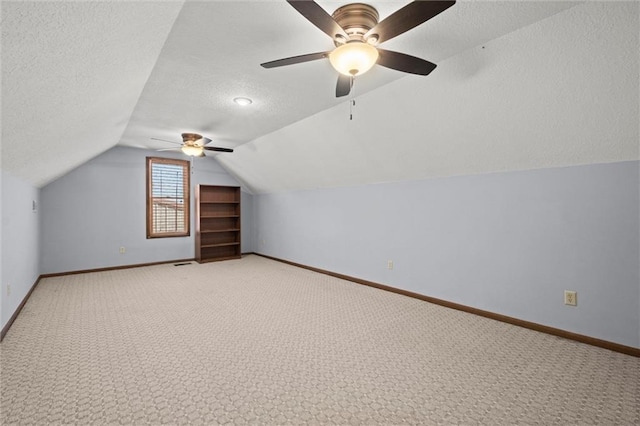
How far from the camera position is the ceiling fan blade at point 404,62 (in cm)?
179

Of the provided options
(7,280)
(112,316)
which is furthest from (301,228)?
(7,280)

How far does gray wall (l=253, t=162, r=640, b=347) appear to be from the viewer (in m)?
2.37

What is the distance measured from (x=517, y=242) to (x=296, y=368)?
241 centimetres

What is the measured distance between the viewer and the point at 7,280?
2811 mm

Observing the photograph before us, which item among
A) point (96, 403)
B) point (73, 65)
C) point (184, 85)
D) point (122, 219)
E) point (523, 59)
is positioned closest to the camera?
point (73, 65)

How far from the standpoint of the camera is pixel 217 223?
666 centimetres

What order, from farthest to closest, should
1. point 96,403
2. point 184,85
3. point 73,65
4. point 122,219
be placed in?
point 122,219 < point 184,85 < point 96,403 < point 73,65

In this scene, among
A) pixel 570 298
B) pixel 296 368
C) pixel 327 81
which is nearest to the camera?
pixel 296 368

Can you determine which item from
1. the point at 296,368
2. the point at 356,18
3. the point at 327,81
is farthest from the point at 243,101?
the point at 296,368

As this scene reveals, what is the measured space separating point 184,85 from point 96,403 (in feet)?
8.41

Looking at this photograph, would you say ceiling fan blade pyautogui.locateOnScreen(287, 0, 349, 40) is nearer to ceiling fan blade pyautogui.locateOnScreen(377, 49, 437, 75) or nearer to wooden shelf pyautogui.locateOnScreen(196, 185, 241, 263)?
ceiling fan blade pyautogui.locateOnScreen(377, 49, 437, 75)

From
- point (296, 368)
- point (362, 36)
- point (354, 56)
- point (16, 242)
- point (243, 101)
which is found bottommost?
point (296, 368)

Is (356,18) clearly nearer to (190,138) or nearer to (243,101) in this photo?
(243,101)

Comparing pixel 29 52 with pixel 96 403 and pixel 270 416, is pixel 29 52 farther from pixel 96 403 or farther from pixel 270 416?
pixel 270 416
